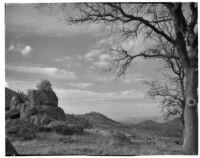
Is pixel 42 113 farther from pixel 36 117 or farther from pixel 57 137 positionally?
pixel 57 137

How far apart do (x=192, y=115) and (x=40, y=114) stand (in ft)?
39.3

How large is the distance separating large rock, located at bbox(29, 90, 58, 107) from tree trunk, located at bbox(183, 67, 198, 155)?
13537 mm

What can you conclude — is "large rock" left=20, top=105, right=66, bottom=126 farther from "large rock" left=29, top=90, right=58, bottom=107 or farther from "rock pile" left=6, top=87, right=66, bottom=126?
"large rock" left=29, top=90, right=58, bottom=107

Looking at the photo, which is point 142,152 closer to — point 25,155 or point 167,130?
point 25,155

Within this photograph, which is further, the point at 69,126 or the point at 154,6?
the point at 69,126

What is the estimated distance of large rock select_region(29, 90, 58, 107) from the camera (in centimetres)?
2405

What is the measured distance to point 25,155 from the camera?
1202cm

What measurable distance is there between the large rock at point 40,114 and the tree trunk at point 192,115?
10356 mm

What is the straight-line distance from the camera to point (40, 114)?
21828mm


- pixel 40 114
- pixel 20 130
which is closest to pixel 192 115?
pixel 20 130

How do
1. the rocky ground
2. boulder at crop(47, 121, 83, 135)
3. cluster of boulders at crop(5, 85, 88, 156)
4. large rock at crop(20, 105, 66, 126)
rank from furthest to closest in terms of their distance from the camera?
1. large rock at crop(20, 105, 66, 126)
2. boulder at crop(47, 121, 83, 135)
3. cluster of boulders at crop(5, 85, 88, 156)
4. the rocky ground

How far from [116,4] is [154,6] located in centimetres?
208

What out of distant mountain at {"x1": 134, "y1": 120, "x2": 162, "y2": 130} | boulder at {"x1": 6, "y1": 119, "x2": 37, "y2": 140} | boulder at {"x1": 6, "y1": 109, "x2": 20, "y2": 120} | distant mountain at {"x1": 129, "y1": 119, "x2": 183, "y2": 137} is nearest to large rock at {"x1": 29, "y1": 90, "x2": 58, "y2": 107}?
boulder at {"x1": 6, "y1": 109, "x2": 20, "y2": 120}
